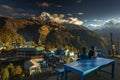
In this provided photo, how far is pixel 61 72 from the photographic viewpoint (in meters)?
6.81

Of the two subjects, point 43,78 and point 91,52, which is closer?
point 91,52

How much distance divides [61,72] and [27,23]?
569ft

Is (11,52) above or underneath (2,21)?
underneath

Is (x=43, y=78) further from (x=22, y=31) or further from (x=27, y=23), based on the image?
(x=27, y=23)

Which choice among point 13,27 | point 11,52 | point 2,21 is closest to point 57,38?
point 13,27

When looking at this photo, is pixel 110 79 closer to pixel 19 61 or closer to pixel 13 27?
pixel 19 61

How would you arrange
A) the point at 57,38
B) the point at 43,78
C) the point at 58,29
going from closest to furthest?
the point at 43,78
the point at 57,38
the point at 58,29

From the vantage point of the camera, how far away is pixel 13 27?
528ft

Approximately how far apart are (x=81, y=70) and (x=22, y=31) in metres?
159

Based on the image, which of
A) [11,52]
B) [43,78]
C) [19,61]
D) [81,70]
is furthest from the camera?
[11,52]

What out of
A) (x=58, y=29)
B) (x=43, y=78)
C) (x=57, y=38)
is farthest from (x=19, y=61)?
(x=58, y=29)

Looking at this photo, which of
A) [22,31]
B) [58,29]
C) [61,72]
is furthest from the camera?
[58,29]

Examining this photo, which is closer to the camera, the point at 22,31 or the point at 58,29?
→ the point at 22,31

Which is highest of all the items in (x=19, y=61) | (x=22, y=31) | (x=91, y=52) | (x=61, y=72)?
(x=22, y=31)
